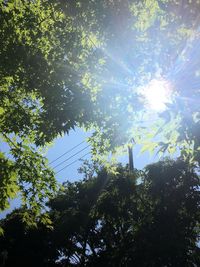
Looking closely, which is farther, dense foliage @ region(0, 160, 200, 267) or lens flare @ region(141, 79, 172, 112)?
dense foliage @ region(0, 160, 200, 267)

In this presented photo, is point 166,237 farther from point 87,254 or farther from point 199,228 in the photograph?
point 87,254

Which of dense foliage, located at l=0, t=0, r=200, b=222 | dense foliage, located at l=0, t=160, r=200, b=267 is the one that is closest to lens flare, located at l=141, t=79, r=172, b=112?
dense foliage, located at l=0, t=0, r=200, b=222

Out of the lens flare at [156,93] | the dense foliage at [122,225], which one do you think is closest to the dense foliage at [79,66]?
the lens flare at [156,93]

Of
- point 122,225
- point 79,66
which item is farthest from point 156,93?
point 122,225

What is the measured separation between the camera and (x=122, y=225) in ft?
94.8

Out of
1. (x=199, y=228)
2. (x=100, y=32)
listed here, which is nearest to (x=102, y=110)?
(x=100, y=32)

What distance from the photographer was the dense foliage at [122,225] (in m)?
22.4

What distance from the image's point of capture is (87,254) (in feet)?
113

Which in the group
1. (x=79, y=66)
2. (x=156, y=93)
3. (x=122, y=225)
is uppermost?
(x=122, y=225)

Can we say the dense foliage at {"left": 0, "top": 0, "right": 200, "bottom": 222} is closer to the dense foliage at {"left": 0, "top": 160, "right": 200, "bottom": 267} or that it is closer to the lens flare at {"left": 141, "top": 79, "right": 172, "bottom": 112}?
the lens flare at {"left": 141, "top": 79, "right": 172, "bottom": 112}

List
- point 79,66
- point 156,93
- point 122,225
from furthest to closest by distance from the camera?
point 122,225
point 79,66
point 156,93

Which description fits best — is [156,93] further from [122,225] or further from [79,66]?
[122,225]

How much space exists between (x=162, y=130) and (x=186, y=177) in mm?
18953

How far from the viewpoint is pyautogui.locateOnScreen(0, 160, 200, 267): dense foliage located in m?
22.4
